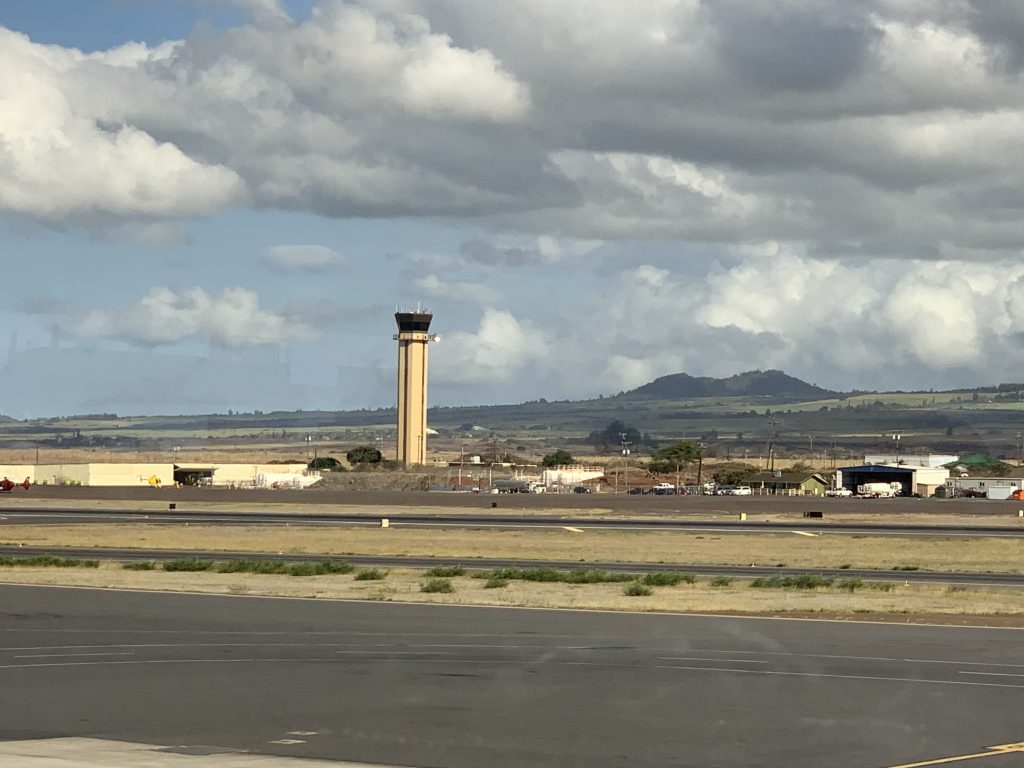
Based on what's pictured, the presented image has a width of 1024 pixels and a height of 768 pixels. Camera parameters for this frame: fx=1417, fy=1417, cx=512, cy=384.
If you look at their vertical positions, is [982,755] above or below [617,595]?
above

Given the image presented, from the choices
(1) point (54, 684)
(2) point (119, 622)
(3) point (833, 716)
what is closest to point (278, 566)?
(2) point (119, 622)

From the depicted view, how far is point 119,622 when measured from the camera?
136ft

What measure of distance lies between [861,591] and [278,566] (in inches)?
1099

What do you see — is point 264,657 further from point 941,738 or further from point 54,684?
point 941,738

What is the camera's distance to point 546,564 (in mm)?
73062

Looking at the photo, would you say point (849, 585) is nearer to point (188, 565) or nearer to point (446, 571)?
point (446, 571)

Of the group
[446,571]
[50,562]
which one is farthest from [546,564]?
[50,562]

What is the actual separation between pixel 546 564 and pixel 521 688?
45.4 m

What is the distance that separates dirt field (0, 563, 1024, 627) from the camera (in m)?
46.4

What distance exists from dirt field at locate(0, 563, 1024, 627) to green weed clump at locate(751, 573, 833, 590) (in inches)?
41.1

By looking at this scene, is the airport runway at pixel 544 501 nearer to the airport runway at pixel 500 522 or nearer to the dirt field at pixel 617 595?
the airport runway at pixel 500 522

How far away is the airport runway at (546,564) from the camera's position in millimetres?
63594

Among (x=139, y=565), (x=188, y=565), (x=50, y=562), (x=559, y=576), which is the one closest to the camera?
(x=559, y=576)

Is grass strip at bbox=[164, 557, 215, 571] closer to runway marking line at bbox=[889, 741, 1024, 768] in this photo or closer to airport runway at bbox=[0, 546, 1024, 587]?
airport runway at bbox=[0, 546, 1024, 587]
